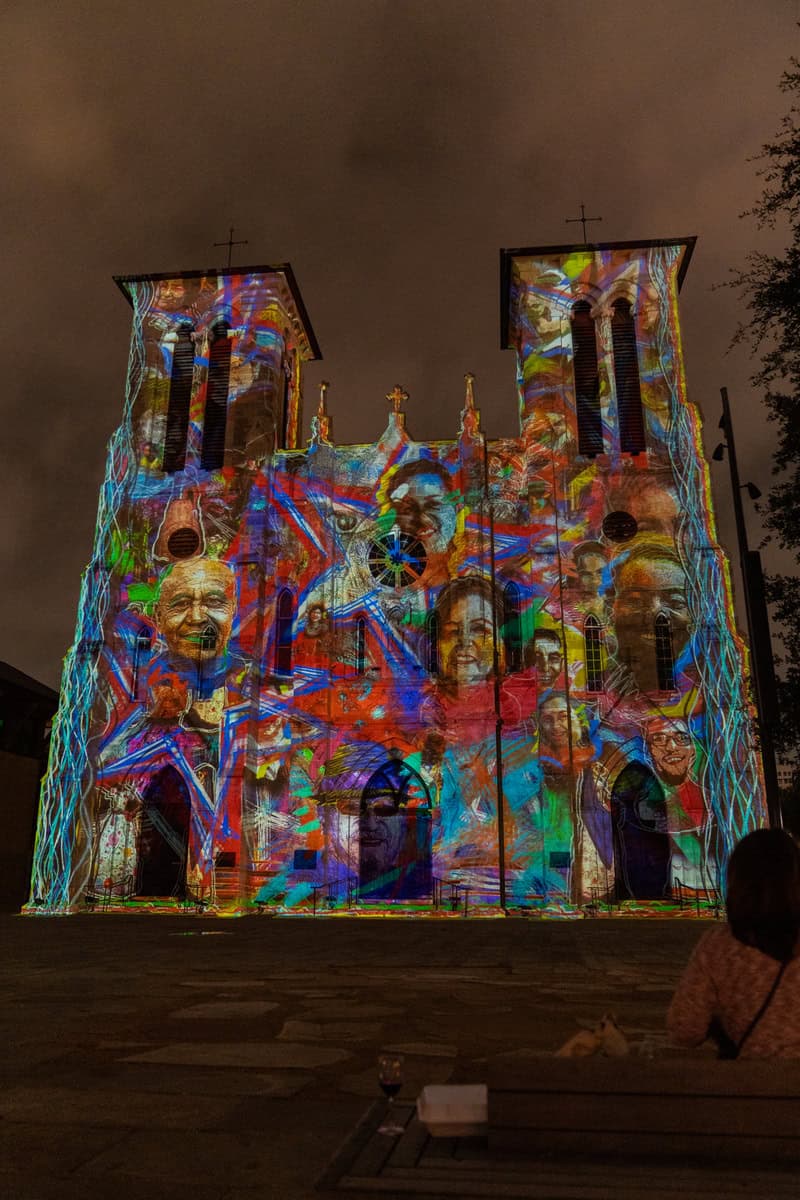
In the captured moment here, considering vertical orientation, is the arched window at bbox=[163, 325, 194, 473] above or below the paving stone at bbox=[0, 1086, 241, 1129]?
above

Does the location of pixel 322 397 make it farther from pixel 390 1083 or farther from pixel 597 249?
pixel 390 1083

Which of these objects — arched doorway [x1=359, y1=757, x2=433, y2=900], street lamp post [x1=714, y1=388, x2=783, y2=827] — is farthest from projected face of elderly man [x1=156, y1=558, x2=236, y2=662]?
street lamp post [x1=714, y1=388, x2=783, y2=827]

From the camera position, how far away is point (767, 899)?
333cm

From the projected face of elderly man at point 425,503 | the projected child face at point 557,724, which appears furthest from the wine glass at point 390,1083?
the projected face of elderly man at point 425,503

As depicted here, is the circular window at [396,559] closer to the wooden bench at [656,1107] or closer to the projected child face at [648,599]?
the projected child face at [648,599]

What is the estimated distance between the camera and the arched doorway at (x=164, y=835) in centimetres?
2598

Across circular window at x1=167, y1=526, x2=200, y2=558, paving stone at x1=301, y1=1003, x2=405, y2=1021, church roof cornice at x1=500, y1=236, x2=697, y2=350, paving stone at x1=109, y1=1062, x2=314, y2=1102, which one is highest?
church roof cornice at x1=500, y1=236, x2=697, y2=350

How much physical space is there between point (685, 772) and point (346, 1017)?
19.1 m

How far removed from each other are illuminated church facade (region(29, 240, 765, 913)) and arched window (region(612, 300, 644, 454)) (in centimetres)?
8

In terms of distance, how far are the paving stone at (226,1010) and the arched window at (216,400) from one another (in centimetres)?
2330

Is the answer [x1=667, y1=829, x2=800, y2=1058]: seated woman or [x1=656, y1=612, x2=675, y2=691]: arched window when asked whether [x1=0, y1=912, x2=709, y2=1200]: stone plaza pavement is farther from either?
[x1=656, y1=612, x2=675, y2=691]: arched window

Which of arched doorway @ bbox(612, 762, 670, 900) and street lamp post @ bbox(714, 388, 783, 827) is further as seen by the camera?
arched doorway @ bbox(612, 762, 670, 900)

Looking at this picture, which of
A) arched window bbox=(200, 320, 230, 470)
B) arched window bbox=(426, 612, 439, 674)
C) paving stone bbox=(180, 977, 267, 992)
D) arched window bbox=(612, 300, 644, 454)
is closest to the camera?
paving stone bbox=(180, 977, 267, 992)

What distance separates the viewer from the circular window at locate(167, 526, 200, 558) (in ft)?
93.4
